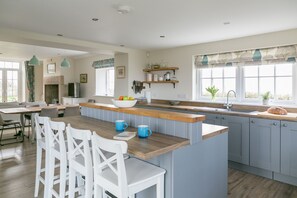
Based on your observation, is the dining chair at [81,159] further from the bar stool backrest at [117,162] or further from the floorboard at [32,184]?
the floorboard at [32,184]

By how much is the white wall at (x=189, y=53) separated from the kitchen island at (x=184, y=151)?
2336 mm

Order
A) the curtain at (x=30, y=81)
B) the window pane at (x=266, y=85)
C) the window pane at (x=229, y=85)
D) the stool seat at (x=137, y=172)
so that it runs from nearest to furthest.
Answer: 1. the stool seat at (x=137, y=172)
2. the window pane at (x=266, y=85)
3. the window pane at (x=229, y=85)
4. the curtain at (x=30, y=81)

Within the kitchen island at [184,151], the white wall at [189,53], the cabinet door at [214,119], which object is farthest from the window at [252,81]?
the kitchen island at [184,151]

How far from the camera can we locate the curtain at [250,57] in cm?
335

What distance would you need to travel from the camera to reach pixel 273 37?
3.48m

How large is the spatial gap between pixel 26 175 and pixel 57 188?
2.35ft

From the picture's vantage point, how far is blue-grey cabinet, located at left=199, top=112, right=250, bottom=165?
3166 mm

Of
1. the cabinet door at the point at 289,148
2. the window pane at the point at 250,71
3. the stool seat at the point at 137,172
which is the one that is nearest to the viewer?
the stool seat at the point at 137,172

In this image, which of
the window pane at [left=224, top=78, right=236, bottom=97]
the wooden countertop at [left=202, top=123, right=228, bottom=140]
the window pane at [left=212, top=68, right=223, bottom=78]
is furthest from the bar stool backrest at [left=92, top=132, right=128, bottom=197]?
the window pane at [left=212, top=68, right=223, bottom=78]

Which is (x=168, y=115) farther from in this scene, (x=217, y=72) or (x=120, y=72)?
(x=120, y=72)

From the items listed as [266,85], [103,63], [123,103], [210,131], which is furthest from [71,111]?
[266,85]

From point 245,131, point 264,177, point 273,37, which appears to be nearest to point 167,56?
point 273,37

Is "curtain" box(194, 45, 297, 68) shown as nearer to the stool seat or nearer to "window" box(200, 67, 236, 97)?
"window" box(200, 67, 236, 97)

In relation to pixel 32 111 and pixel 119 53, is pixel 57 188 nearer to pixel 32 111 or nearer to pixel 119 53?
pixel 32 111
